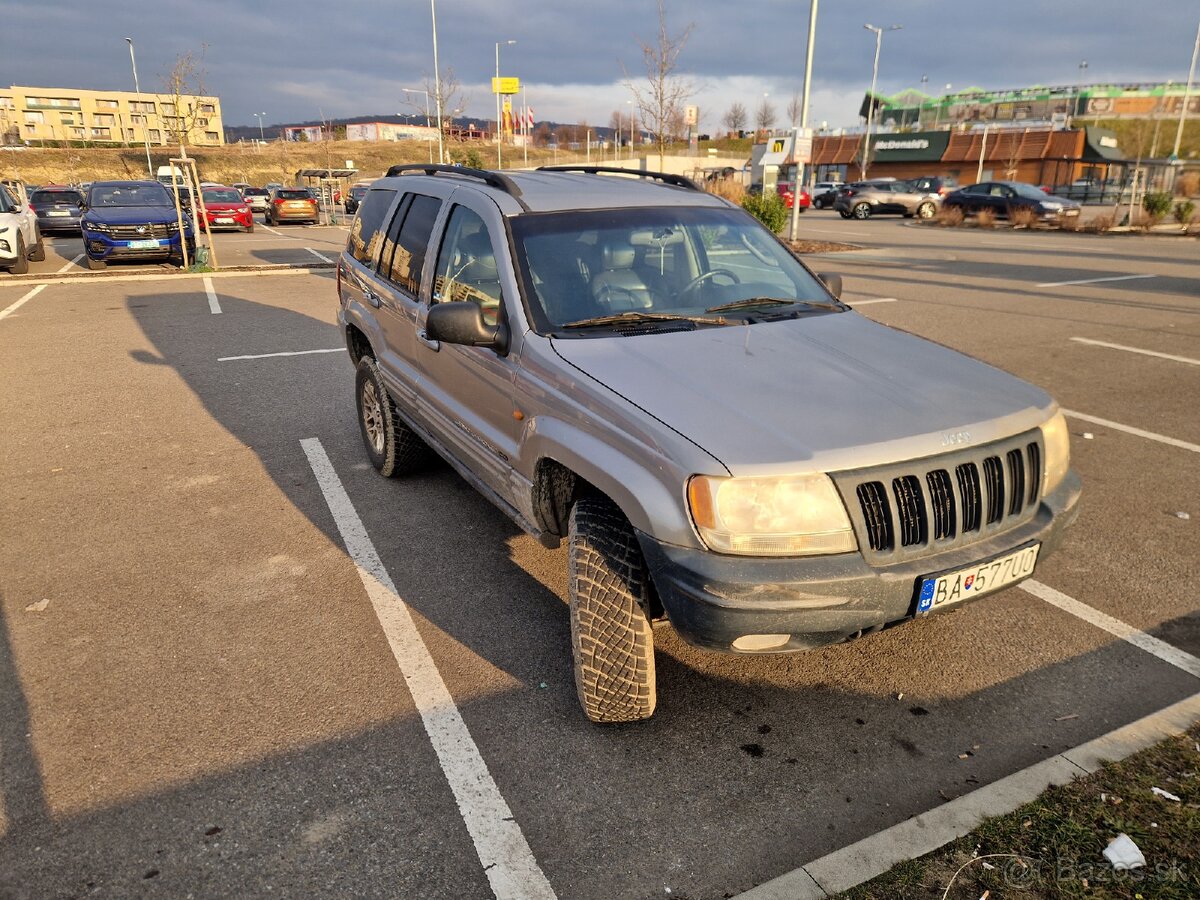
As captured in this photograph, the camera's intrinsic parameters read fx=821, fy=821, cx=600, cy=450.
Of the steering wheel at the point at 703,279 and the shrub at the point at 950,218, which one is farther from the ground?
the steering wheel at the point at 703,279

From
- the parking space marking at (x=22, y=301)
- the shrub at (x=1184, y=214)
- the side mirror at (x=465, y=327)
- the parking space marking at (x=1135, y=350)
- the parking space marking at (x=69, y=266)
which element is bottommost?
the parking space marking at (x=69, y=266)

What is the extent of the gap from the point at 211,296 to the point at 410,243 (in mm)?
10080

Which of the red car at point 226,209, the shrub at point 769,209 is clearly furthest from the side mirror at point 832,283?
the red car at point 226,209

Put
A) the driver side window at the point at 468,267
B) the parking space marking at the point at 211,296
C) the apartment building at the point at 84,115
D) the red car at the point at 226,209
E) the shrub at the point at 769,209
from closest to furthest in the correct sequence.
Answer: the driver side window at the point at 468,267
the parking space marking at the point at 211,296
the shrub at the point at 769,209
the red car at the point at 226,209
the apartment building at the point at 84,115

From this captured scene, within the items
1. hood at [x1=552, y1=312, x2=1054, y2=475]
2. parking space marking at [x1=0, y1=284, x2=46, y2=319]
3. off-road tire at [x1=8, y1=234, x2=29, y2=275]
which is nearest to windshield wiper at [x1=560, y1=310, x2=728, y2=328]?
hood at [x1=552, y1=312, x2=1054, y2=475]

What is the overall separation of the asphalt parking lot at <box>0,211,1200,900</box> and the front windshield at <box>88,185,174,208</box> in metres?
12.6

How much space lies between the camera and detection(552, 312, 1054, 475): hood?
2.57m

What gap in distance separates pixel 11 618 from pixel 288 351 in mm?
6030

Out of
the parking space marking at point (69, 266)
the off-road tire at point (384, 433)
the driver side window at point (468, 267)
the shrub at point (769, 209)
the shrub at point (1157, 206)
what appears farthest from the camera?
the shrub at point (1157, 206)

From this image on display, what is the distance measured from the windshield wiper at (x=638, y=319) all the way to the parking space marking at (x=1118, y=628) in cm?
163

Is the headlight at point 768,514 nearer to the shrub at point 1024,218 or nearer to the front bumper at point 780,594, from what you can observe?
the front bumper at point 780,594

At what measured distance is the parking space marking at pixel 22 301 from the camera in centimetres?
1155

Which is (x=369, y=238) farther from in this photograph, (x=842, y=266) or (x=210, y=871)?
(x=842, y=266)

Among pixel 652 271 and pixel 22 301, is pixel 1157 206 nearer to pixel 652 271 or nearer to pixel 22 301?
pixel 652 271
